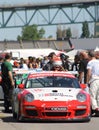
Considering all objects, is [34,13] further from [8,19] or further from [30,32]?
[30,32]

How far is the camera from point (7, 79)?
1948 cm

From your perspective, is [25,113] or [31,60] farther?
[31,60]

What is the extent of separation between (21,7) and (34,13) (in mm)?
7463

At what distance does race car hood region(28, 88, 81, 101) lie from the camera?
1549 cm

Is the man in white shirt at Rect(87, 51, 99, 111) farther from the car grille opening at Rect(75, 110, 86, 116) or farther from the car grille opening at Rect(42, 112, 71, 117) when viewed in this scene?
the car grille opening at Rect(42, 112, 71, 117)

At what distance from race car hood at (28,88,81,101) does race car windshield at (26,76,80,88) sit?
17.1 inches

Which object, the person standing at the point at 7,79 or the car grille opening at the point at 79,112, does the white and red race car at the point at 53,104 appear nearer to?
the car grille opening at the point at 79,112

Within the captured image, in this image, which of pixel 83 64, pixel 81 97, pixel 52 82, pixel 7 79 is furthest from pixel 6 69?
pixel 81 97

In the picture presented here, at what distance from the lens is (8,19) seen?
12075 cm

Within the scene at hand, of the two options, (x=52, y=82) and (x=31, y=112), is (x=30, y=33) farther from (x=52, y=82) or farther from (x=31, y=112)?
(x=31, y=112)

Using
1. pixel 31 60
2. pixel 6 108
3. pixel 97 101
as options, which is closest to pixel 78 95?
pixel 97 101

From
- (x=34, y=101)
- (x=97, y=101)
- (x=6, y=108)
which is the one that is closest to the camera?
(x=34, y=101)

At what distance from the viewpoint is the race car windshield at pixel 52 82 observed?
16.5 m

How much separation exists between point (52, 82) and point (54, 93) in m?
0.92
